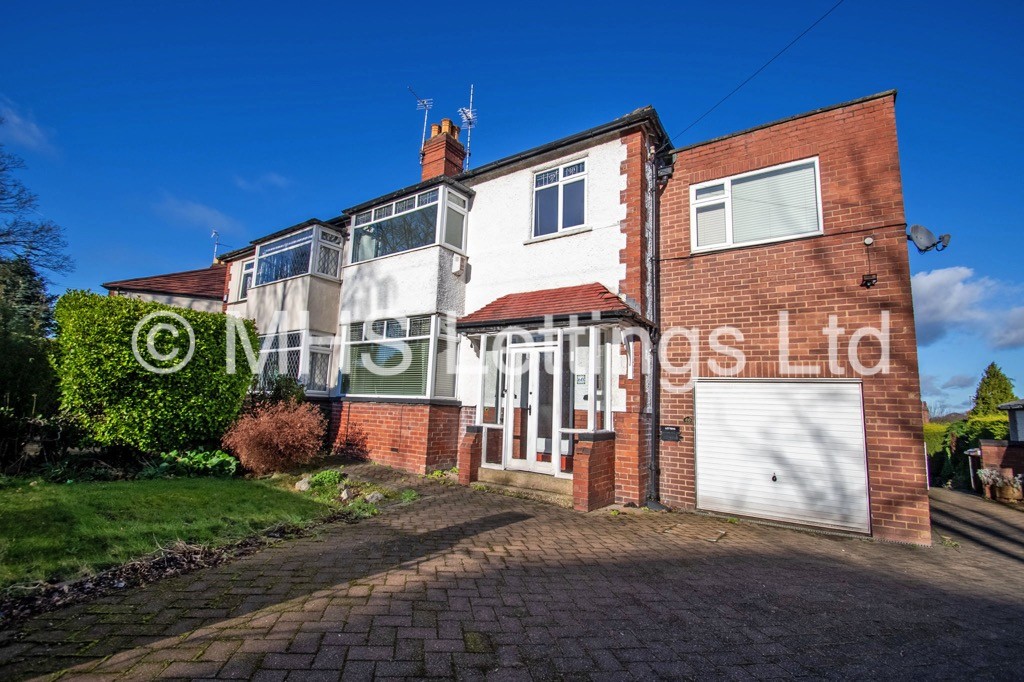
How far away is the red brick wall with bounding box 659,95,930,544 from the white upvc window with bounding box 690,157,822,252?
5.4 inches

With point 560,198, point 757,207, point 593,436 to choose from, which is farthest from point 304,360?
point 757,207

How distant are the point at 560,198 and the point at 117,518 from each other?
815cm

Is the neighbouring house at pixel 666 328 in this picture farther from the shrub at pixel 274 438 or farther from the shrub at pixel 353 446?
the shrub at pixel 274 438

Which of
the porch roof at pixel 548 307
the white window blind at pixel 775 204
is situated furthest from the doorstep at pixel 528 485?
the white window blind at pixel 775 204

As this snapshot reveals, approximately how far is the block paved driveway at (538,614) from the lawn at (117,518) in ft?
2.58

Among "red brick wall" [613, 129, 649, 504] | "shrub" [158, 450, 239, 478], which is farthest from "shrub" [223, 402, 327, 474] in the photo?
"red brick wall" [613, 129, 649, 504]

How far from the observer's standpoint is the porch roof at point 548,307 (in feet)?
24.0

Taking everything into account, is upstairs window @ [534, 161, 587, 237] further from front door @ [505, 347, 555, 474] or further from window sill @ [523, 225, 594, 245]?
front door @ [505, 347, 555, 474]

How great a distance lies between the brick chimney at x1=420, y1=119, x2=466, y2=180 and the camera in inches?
477

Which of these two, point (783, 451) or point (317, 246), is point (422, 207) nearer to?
point (317, 246)

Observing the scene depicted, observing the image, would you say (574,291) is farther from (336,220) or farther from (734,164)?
(336,220)

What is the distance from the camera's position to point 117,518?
5008 millimetres

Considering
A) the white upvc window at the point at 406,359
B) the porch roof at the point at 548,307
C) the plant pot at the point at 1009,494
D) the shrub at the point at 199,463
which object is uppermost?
the porch roof at the point at 548,307

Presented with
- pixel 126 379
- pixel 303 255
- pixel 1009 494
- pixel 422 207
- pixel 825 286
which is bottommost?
pixel 1009 494
